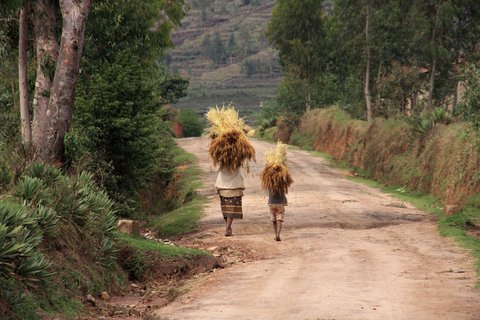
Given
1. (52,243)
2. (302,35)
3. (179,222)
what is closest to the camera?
(52,243)

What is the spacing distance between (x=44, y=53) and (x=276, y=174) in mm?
6247

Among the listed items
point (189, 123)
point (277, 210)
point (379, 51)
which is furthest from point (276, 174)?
point (189, 123)

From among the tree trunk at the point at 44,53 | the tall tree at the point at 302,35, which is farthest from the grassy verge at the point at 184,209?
the tall tree at the point at 302,35

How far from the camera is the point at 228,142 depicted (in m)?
18.0

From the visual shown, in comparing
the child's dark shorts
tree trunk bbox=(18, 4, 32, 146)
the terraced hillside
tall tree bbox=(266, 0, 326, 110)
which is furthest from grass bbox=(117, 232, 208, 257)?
the terraced hillside

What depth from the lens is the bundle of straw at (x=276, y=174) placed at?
17.1 m

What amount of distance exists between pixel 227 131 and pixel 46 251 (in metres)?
7.27

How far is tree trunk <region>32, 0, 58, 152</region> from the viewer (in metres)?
18.4

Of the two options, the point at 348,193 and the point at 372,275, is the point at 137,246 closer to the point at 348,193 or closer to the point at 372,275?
the point at 372,275

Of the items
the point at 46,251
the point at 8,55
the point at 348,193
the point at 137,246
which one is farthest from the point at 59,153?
the point at 348,193

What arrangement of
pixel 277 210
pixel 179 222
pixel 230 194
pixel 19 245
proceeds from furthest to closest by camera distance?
pixel 179 222 < pixel 230 194 < pixel 277 210 < pixel 19 245

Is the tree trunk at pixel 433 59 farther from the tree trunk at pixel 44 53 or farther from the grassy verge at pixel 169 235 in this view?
the tree trunk at pixel 44 53

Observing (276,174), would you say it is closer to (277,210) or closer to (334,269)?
(277,210)

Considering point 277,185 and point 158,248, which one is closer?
point 158,248
